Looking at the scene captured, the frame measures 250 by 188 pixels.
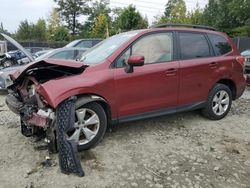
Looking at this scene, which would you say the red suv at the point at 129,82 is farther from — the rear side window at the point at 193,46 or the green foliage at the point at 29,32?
the green foliage at the point at 29,32

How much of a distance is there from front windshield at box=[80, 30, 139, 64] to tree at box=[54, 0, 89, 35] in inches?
1828

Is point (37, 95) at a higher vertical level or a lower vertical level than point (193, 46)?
lower

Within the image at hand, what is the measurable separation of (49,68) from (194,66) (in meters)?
2.52

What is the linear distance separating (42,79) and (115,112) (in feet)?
3.96

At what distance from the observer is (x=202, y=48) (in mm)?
5547

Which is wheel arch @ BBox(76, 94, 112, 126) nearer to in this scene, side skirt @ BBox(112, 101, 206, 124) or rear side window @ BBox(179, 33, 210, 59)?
side skirt @ BBox(112, 101, 206, 124)

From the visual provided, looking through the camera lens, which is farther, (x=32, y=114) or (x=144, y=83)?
(x=144, y=83)

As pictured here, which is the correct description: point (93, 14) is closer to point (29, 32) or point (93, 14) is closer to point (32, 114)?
point (29, 32)

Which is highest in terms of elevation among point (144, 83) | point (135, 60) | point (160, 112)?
point (135, 60)

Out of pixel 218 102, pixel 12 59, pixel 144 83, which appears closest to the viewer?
pixel 144 83

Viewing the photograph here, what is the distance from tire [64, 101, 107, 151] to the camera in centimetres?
410

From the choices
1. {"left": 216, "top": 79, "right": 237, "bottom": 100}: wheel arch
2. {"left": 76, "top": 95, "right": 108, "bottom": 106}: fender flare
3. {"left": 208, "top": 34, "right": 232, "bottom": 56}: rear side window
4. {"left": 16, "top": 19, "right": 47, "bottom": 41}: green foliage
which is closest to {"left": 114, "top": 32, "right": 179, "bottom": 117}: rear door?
{"left": 76, "top": 95, "right": 108, "bottom": 106}: fender flare

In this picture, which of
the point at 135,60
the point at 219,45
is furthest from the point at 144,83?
the point at 219,45

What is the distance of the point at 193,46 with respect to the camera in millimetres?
5414
